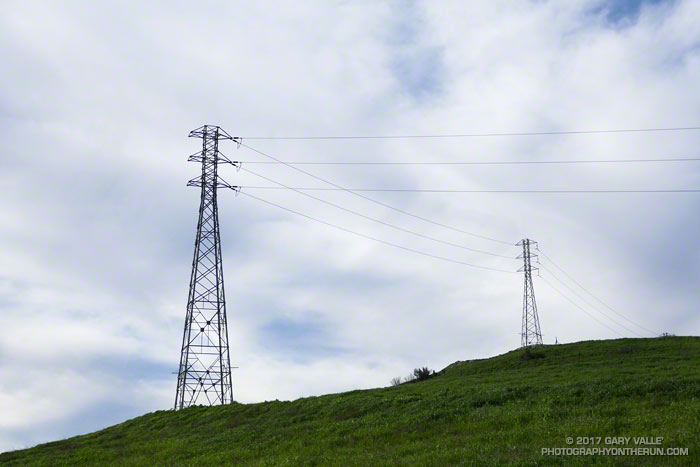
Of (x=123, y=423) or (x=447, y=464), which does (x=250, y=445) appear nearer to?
(x=447, y=464)

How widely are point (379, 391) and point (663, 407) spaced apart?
2122 centimetres

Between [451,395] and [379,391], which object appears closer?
[451,395]

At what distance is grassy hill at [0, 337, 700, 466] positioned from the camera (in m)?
24.2

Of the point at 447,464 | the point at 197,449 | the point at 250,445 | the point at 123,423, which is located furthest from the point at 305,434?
the point at 123,423

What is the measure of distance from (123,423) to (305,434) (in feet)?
69.0

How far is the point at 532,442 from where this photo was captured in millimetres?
24312

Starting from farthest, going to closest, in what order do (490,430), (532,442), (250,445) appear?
1. (250,445)
2. (490,430)
3. (532,442)

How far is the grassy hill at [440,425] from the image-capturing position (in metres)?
24.2

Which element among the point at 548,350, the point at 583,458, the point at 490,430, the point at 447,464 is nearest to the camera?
the point at 583,458

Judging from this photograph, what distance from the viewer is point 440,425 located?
30.4 meters

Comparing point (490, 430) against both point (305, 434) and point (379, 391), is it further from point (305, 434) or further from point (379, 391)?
point (379, 391)

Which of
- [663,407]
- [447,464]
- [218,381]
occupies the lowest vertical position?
[447,464]

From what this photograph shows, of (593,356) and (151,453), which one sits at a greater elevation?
(593,356)

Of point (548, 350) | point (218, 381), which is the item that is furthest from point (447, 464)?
point (548, 350)
